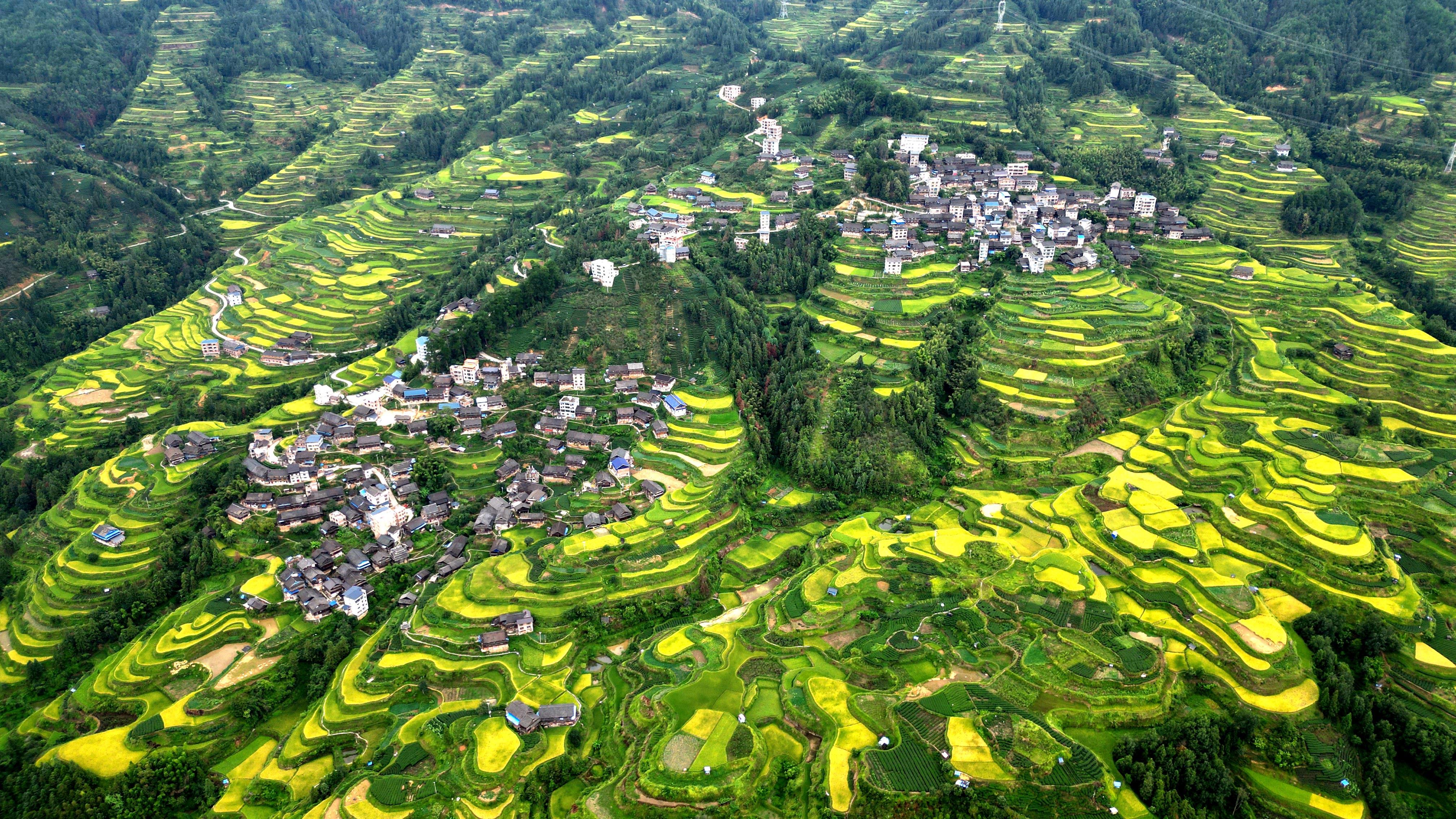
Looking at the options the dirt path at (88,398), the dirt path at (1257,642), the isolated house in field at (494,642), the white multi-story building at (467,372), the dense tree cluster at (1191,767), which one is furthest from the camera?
the dirt path at (88,398)

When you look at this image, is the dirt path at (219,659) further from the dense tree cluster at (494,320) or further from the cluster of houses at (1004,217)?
the cluster of houses at (1004,217)

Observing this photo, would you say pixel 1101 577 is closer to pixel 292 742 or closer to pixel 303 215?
pixel 292 742

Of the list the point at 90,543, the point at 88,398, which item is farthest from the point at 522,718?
the point at 88,398

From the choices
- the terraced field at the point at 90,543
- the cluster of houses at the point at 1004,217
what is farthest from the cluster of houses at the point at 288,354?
the cluster of houses at the point at 1004,217

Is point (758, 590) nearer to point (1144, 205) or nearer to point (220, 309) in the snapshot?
point (1144, 205)

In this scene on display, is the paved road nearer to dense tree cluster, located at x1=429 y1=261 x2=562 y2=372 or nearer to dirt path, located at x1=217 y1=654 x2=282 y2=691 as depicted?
dense tree cluster, located at x1=429 y1=261 x2=562 y2=372

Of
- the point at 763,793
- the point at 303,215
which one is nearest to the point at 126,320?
the point at 303,215
